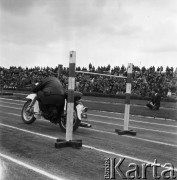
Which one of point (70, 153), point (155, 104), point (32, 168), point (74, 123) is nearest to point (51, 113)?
point (74, 123)

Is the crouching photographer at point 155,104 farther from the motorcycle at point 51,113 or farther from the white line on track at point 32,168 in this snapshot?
the white line on track at point 32,168

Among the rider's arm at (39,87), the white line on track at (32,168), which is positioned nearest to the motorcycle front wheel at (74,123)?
the rider's arm at (39,87)

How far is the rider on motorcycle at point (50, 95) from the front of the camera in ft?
28.0

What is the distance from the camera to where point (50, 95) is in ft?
28.2

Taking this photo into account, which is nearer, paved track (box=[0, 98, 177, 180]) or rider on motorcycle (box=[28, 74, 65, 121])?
paved track (box=[0, 98, 177, 180])

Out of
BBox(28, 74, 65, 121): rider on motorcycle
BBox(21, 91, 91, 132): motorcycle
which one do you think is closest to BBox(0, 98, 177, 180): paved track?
BBox(21, 91, 91, 132): motorcycle

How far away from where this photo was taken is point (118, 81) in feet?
119

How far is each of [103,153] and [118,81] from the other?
30835mm

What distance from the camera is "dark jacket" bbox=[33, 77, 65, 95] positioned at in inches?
339

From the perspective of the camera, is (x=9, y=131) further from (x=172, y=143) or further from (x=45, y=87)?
(x=172, y=143)

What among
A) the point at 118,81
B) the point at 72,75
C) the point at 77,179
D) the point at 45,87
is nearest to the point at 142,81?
the point at 118,81

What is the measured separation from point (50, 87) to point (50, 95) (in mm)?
258

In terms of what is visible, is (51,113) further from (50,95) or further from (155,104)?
(155,104)

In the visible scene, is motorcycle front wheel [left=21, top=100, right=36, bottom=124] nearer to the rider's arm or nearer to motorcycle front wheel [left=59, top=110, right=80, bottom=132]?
the rider's arm
